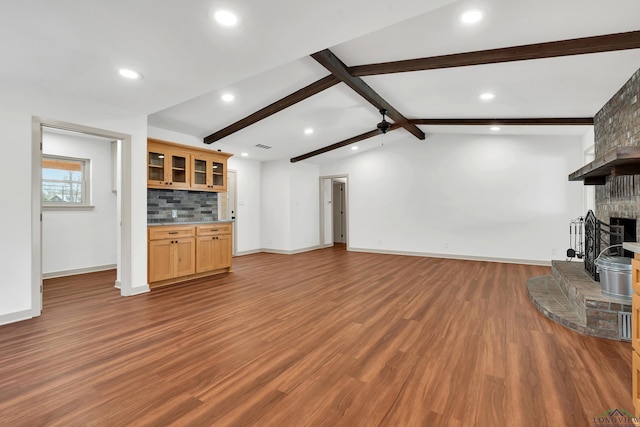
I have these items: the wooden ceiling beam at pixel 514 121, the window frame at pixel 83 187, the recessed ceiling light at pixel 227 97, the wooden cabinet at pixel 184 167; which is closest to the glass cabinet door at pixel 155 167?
the wooden cabinet at pixel 184 167

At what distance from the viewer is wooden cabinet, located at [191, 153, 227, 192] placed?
5.23 metres

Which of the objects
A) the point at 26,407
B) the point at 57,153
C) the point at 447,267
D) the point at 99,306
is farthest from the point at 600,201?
the point at 57,153

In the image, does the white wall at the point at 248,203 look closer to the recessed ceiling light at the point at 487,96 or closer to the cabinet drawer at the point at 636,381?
the recessed ceiling light at the point at 487,96

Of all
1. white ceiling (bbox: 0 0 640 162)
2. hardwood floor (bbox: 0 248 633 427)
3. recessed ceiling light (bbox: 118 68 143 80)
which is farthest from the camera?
recessed ceiling light (bbox: 118 68 143 80)

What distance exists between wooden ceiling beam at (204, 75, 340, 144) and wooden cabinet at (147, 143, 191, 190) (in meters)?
0.74

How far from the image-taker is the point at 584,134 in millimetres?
5336

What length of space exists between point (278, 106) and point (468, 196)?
4509 mm

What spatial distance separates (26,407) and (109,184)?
4932 millimetres

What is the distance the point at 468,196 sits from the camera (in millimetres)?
6516

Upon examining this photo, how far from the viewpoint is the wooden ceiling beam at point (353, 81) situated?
10.5 ft

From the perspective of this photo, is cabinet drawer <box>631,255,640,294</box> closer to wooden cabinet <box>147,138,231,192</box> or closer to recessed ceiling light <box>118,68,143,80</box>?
recessed ceiling light <box>118,68,143,80</box>

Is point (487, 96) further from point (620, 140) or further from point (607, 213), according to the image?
point (607, 213)

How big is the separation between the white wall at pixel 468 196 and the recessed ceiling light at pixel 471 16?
14.5ft

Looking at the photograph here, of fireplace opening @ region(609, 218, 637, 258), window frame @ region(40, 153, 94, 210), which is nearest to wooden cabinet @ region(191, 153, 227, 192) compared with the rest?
window frame @ region(40, 153, 94, 210)
